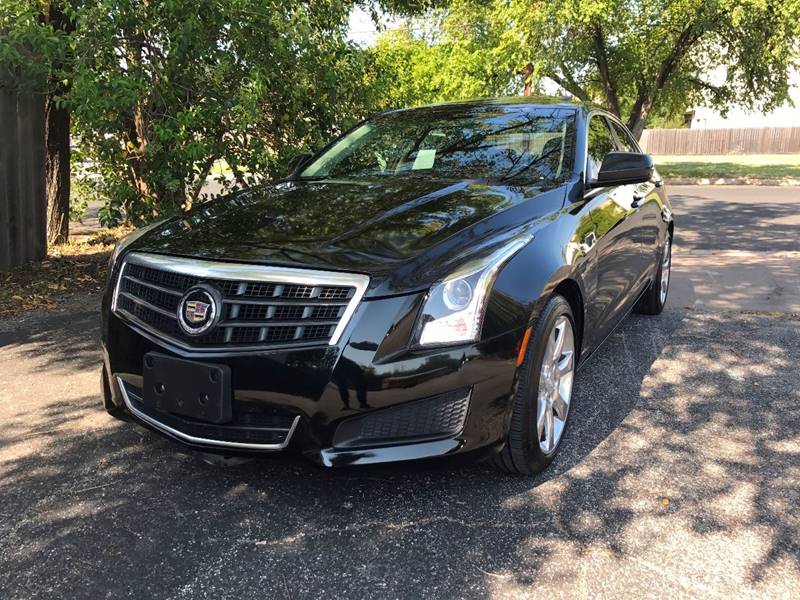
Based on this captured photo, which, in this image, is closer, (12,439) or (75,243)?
(12,439)

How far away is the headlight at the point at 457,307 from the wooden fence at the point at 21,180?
601 centimetres

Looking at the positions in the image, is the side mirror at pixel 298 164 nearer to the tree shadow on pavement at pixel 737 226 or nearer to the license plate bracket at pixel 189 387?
the license plate bracket at pixel 189 387

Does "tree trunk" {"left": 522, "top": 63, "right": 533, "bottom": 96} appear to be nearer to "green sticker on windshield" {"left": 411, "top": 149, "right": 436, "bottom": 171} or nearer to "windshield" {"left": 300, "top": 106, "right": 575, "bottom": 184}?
"windshield" {"left": 300, "top": 106, "right": 575, "bottom": 184}

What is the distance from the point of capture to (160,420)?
2752mm

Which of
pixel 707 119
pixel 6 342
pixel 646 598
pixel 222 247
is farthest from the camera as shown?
pixel 707 119

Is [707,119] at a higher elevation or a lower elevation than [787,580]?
higher

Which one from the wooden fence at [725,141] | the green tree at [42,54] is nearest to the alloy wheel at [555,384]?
the green tree at [42,54]

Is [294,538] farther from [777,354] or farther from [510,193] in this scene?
[777,354]

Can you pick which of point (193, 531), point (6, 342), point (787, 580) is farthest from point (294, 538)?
point (6, 342)

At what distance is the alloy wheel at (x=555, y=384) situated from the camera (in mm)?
2971

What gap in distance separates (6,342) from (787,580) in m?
5.15

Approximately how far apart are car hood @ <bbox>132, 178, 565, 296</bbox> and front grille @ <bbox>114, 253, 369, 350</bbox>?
0.06 m

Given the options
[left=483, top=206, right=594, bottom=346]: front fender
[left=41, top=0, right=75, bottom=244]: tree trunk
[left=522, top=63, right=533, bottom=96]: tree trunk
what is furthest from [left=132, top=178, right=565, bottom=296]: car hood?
[left=522, top=63, right=533, bottom=96]: tree trunk

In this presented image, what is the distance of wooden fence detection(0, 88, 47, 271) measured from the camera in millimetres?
6852
